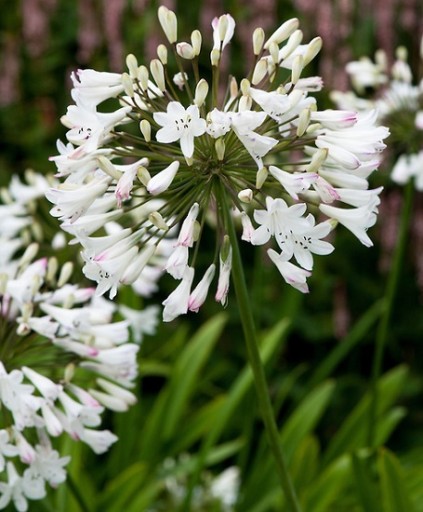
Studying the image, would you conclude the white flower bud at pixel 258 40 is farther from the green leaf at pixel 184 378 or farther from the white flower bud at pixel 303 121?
the green leaf at pixel 184 378

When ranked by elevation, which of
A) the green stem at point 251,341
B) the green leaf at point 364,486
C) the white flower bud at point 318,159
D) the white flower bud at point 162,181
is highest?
the white flower bud at point 162,181

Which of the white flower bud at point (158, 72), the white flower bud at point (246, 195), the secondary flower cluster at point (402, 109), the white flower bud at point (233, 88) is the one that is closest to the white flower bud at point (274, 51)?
the white flower bud at point (233, 88)

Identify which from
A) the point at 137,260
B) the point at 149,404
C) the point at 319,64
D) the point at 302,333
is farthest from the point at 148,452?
the point at 319,64

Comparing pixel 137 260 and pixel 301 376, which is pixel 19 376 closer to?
pixel 137 260

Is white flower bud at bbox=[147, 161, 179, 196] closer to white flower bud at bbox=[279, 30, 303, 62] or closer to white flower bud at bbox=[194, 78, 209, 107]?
white flower bud at bbox=[194, 78, 209, 107]

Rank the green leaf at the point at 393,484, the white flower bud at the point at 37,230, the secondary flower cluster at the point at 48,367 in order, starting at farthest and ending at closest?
the white flower bud at the point at 37,230, the green leaf at the point at 393,484, the secondary flower cluster at the point at 48,367

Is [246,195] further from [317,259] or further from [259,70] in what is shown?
[317,259]

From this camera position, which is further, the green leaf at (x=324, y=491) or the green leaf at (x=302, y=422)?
the green leaf at (x=302, y=422)
